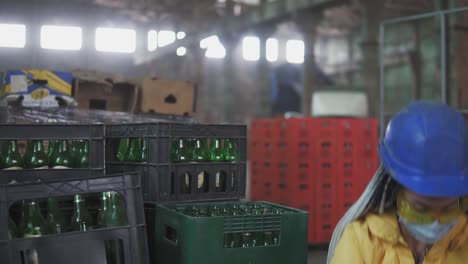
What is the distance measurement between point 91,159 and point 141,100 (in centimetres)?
292

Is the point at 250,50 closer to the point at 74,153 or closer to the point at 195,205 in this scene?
the point at 74,153

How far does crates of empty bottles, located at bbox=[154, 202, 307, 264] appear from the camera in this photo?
277 centimetres

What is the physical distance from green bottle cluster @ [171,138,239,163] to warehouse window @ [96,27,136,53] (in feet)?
43.0

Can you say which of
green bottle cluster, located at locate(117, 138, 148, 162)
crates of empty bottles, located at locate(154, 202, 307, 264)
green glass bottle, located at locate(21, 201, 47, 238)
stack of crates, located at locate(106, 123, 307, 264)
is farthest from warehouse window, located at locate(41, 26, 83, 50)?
crates of empty bottles, located at locate(154, 202, 307, 264)

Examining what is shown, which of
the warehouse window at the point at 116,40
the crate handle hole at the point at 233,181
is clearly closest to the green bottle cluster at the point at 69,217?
the crate handle hole at the point at 233,181

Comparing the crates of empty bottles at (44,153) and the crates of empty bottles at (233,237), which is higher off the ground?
the crates of empty bottles at (44,153)

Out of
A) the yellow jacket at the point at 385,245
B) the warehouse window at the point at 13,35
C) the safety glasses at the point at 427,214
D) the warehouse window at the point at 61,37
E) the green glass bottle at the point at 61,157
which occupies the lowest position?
the yellow jacket at the point at 385,245

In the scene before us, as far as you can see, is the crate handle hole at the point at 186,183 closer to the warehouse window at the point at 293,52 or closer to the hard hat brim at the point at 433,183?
the hard hat brim at the point at 433,183

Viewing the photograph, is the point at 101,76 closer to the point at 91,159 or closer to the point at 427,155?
the point at 91,159

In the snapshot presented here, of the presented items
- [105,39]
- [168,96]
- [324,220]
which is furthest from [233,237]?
[105,39]

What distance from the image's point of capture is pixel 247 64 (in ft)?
76.5

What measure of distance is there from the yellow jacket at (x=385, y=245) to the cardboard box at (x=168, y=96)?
14.6ft

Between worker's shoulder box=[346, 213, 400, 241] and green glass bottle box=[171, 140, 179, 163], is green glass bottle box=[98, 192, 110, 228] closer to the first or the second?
green glass bottle box=[171, 140, 179, 163]

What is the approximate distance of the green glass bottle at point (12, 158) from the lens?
3385 mm
